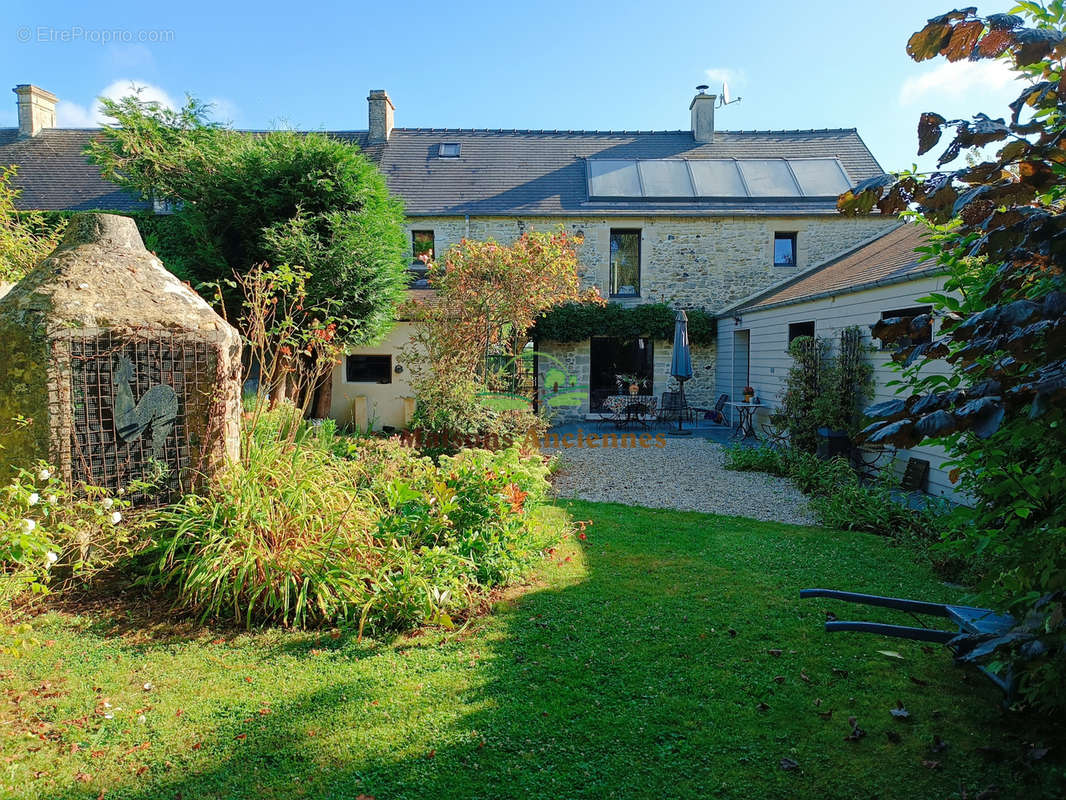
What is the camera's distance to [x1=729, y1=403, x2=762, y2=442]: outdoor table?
39.6 feet

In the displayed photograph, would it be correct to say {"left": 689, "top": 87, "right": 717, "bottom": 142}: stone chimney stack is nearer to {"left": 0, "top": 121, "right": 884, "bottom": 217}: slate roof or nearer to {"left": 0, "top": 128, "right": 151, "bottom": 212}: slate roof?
{"left": 0, "top": 121, "right": 884, "bottom": 217}: slate roof

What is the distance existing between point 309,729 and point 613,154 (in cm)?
1786

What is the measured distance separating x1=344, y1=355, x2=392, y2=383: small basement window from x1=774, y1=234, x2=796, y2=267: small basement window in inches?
423

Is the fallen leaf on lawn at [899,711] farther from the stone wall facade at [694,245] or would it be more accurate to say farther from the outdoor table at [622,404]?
the stone wall facade at [694,245]

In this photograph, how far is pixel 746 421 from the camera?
1284 centimetres

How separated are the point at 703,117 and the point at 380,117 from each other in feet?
33.1

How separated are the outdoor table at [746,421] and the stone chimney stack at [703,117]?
10.0 metres

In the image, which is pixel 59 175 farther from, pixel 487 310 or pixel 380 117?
pixel 487 310

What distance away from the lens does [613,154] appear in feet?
58.0

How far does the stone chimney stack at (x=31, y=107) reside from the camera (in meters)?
18.1

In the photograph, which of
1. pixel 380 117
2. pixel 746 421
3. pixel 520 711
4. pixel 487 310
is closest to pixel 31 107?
pixel 380 117

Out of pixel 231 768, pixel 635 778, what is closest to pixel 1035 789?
pixel 635 778

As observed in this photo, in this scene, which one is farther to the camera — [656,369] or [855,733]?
[656,369]

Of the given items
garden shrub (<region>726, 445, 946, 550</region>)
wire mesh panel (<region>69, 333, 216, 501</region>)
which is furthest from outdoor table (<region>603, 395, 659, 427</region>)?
wire mesh panel (<region>69, 333, 216, 501</region>)
